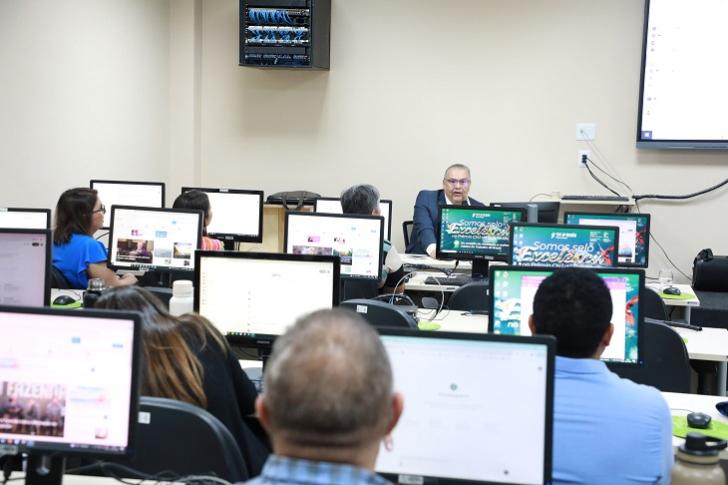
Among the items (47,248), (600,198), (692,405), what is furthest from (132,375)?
(600,198)

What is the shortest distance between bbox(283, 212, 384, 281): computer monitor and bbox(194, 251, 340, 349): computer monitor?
165cm

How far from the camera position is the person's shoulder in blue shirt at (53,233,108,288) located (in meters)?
4.96

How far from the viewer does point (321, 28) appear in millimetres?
7980

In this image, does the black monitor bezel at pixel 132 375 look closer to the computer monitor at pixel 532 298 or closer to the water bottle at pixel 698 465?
the water bottle at pixel 698 465

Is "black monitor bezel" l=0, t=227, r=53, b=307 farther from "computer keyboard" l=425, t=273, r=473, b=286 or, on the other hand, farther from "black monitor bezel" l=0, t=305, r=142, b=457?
"computer keyboard" l=425, t=273, r=473, b=286

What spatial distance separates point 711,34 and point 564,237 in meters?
3.53

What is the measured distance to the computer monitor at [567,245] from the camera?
4.62 meters

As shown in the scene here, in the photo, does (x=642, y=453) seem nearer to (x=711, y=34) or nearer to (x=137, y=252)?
(x=137, y=252)

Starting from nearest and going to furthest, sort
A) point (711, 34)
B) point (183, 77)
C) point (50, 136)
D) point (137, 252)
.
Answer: point (137, 252) < point (50, 136) < point (711, 34) < point (183, 77)

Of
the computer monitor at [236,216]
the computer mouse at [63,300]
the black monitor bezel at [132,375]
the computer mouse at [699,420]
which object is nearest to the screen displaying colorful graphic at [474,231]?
the computer monitor at [236,216]

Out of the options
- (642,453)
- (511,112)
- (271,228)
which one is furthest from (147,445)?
(511,112)

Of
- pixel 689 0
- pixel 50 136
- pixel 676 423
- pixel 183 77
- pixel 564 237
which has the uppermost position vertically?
pixel 689 0

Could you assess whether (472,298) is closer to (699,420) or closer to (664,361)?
(664,361)

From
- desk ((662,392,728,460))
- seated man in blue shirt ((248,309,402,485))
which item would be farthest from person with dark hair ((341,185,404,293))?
seated man in blue shirt ((248,309,402,485))
